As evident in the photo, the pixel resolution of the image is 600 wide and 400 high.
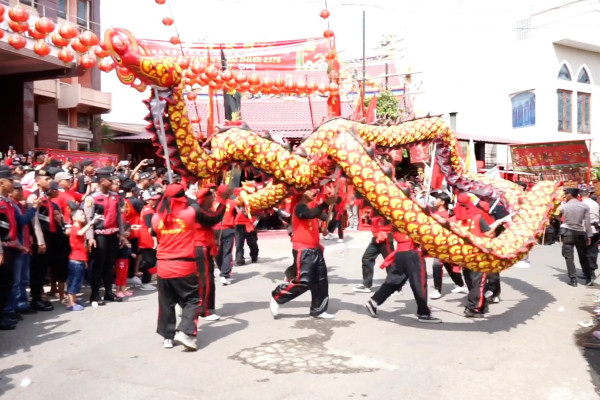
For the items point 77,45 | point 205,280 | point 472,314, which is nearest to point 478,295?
point 472,314

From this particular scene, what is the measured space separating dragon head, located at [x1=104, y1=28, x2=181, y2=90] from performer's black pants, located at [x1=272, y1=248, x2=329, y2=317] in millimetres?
2601

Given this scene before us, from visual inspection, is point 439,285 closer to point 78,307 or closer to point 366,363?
point 366,363

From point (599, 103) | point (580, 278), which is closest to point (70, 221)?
point (580, 278)

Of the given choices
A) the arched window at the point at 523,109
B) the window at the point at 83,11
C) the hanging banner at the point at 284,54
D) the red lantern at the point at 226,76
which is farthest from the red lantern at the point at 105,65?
the arched window at the point at 523,109

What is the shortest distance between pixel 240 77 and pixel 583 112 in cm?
2071

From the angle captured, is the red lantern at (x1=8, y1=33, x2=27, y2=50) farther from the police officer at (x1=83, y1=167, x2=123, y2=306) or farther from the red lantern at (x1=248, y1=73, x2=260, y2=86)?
the red lantern at (x1=248, y1=73, x2=260, y2=86)

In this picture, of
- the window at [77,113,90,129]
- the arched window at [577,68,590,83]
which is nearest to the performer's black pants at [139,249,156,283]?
the window at [77,113,90,129]

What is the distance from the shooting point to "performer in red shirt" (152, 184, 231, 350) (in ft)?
17.3

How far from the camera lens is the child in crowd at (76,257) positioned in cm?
686

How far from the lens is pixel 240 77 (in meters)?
11.1

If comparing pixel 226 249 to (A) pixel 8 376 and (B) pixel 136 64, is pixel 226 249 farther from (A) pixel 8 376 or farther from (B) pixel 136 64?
(A) pixel 8 376

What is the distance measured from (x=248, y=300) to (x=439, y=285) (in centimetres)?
278

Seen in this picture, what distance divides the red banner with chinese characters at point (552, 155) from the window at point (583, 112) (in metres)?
9.73

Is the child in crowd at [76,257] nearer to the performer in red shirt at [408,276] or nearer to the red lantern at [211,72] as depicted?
the performer in red shirt at [408,276]
